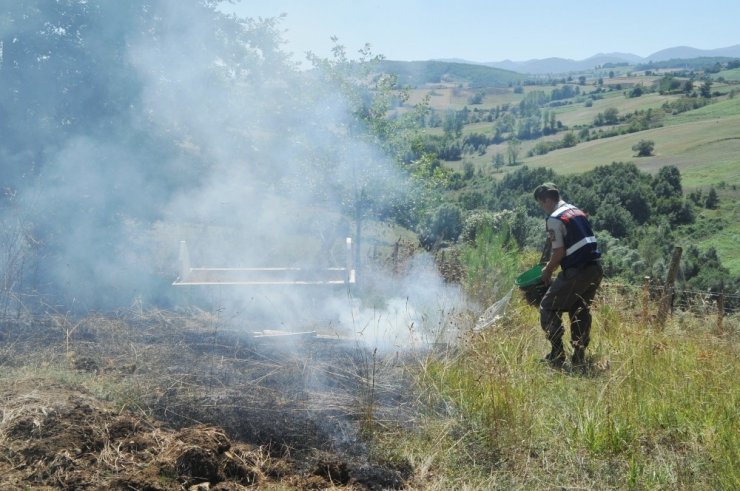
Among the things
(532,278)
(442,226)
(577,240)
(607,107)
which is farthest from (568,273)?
(607,107)

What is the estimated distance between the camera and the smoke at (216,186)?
7074 millimetres

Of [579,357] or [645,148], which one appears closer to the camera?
[579,357]

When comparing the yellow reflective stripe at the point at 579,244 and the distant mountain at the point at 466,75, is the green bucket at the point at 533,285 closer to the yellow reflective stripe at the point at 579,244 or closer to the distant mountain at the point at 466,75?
the yellow reflective stripe at the point at 579,244

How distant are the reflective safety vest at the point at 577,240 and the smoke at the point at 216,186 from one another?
67.2 inches

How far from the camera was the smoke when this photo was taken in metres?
7.07

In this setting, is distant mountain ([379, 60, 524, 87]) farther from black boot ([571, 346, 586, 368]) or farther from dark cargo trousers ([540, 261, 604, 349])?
black boot ([571, 346, 586, 368])

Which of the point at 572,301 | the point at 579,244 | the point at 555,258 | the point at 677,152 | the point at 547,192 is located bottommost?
Result: the point at 677,152

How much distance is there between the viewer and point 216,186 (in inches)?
351

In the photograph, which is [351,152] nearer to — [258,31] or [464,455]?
[258,31]

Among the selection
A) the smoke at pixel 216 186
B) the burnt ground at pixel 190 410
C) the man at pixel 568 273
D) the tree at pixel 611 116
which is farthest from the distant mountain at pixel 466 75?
the tree at pixel 611 116

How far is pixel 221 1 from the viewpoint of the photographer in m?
8.54

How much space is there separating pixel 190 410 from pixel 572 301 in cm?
350

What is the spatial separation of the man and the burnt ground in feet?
5.37

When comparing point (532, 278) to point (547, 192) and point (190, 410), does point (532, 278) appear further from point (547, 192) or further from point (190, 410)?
point (190, 410)
